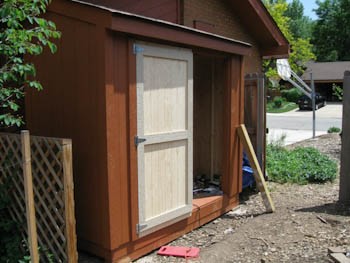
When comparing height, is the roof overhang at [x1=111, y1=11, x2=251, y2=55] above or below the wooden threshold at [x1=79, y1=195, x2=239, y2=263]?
above

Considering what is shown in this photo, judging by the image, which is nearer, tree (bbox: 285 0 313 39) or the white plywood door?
the white plywood door

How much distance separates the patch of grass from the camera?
31.7 m

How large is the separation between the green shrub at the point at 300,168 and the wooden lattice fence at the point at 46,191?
4789 millimetres

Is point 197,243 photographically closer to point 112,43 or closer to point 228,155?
point 228,155

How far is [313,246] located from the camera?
12.7 feet

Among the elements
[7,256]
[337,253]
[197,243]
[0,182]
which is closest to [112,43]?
[0,182]

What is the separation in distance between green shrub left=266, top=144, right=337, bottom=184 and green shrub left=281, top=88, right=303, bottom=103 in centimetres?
3014

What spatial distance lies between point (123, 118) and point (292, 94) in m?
36.7

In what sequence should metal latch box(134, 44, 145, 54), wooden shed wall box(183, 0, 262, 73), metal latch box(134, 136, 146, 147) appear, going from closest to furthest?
metal latch box(134, 44, 145, 54) < metal latch box(134, 136, 146, 147) < wooden shed wall box(183, 0, 262, 73)

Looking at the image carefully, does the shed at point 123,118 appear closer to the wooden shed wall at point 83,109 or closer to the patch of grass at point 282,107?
the wooden shed wall at point 83,109

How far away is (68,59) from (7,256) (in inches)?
75.4

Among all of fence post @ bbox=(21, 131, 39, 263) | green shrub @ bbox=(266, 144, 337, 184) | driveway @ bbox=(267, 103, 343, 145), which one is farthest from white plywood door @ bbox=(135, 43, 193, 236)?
driveway @ bbox=(267, 103, 343, 145)

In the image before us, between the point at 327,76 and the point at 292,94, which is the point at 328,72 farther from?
the point at 292,94

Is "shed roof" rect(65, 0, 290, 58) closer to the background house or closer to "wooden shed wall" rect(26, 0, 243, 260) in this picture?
"wooden shed wall" rect(26, 0, 243, 260)
